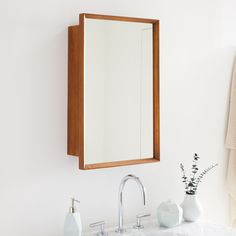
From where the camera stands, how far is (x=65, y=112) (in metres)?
2.16

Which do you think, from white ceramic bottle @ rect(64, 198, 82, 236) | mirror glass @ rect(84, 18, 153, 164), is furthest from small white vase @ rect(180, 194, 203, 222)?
white ceramic bottle @ rect(64, 198, 82, 236)

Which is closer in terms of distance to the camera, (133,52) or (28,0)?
(28,0)

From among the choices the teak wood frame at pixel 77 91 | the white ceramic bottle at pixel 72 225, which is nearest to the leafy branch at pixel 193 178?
the teak wood frame at pixel 77 91

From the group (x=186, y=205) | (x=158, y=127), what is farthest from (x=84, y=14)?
(x=186, y=205)

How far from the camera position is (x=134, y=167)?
2.43 m

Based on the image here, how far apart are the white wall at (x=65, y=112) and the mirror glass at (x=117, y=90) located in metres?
0.11

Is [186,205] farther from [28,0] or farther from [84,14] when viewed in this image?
[28,0]

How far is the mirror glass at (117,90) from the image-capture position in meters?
2.16

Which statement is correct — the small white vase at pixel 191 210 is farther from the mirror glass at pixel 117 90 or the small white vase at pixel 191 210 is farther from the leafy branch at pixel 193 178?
the mirror glass at pixel 117 90

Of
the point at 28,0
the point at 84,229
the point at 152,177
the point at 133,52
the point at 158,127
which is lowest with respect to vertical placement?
the point at 84,229

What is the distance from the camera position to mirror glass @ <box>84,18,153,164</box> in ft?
7.09

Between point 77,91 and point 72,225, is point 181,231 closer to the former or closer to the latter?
point 72,225

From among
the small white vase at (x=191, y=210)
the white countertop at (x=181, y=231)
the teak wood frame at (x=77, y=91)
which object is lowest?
the white countertop at (x=181, y=231)

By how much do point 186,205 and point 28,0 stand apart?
4.12 feet
